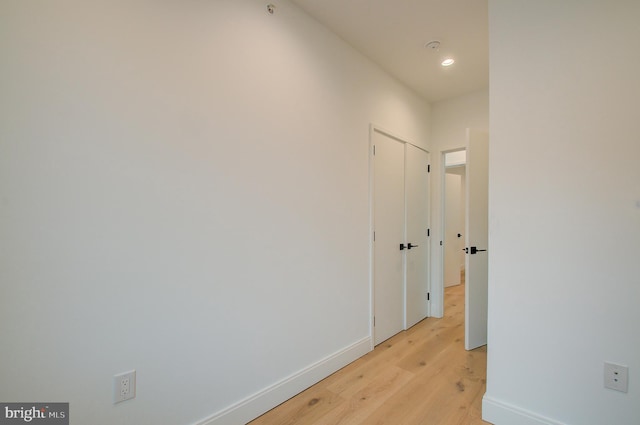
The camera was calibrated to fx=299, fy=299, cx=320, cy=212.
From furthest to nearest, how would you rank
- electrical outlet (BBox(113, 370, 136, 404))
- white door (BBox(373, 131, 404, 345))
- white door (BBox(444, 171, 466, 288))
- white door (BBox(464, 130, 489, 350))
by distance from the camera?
white door (BBox(444, 171, 466, 288)) < white door (BBox(373, 131, 404, 345)) < white door (BBox(464, 130, 489, 350)) < electrical outlet (BBox(113, 370, 136, 404))

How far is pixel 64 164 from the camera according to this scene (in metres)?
1.25

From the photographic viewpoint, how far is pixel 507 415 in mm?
1867

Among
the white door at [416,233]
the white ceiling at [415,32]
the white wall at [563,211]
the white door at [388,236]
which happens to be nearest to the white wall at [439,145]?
the white door at [416,233]

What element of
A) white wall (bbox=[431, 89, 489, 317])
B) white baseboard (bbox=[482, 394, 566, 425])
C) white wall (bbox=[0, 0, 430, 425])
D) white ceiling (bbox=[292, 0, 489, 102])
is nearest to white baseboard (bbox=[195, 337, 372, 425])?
white wall (bbox=[0, 0, 430, 425])

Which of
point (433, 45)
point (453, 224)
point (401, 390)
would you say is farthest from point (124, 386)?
point (453, 224)

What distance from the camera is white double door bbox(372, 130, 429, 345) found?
3.09 m

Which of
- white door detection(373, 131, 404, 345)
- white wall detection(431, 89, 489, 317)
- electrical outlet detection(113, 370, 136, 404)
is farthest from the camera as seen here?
white wall detection(431, 89, 489, 317)

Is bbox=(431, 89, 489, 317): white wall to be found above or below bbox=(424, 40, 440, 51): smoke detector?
below

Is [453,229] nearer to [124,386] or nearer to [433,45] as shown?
[433,45]

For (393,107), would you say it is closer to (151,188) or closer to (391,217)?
(391,217)

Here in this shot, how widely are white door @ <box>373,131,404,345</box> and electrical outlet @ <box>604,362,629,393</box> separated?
173 centimetres

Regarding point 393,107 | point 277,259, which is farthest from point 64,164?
point 393,107

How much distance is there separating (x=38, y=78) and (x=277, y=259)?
1.50 m

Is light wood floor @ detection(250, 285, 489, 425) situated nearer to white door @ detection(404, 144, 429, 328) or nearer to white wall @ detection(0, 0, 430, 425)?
white wall @ detection(0, 0, 430, 425)
